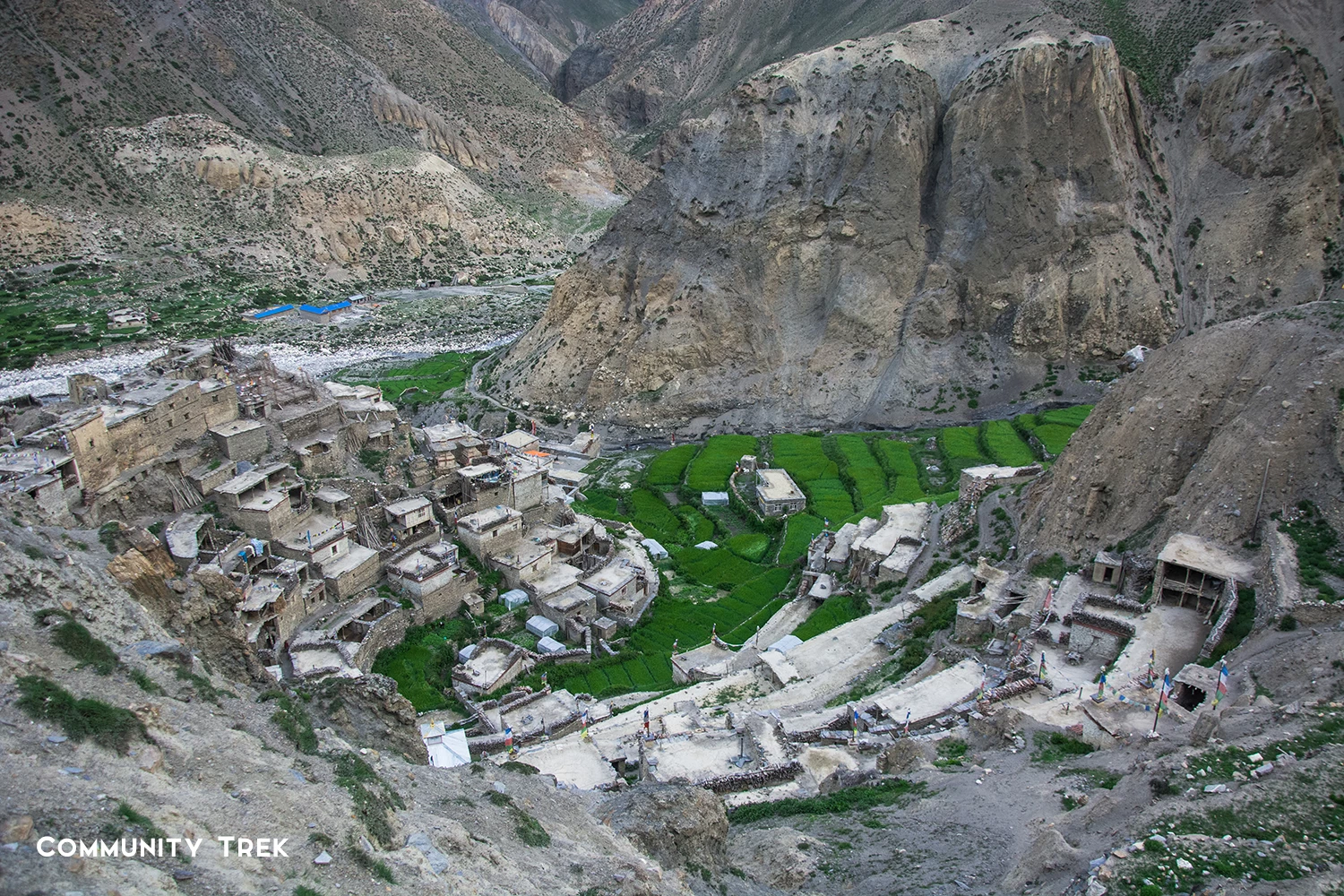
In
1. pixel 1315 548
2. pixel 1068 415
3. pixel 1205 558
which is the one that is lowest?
pixel 1068 415

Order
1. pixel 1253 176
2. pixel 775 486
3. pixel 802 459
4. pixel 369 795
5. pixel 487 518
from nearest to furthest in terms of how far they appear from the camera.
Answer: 1. pixel 369 795
2. pixel 487 518
3. pixel 775 486
4. pixel 802 459
5. pixel 1253 176

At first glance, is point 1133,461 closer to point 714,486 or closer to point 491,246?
point 714,486

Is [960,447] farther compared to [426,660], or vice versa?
[960,447]

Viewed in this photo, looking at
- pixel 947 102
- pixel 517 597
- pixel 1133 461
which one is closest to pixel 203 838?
pixel 517 597

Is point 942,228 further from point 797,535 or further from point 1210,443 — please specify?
point 1210,443

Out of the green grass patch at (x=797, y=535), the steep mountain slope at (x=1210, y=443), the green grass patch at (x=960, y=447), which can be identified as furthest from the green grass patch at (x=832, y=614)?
the green grass patch at (x=960, y=447)

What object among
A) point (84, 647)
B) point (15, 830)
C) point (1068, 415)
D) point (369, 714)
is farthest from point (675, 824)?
point (1068, 415)

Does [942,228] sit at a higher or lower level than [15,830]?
higher
